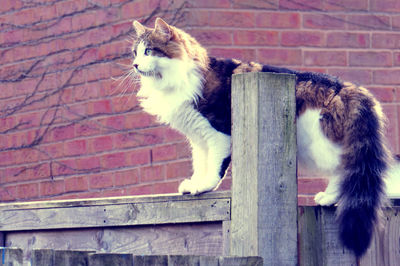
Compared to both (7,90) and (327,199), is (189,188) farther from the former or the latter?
(7,90)

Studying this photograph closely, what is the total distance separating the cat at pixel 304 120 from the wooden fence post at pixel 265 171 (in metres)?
0.26

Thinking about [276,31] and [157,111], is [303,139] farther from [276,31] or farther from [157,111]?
[276,31]

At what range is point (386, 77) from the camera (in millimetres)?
5559

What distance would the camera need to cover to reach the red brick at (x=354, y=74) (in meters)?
5.46

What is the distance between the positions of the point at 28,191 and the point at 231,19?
2.02m

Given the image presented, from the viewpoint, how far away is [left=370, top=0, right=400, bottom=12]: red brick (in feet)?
18.3

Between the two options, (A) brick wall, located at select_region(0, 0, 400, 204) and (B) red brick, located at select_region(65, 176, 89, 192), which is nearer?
(A) brick wall, located at select_region(0, 0, 400, 204)

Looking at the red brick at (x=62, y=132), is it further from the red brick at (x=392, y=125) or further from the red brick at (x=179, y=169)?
the red brick at (x=392, y=125)

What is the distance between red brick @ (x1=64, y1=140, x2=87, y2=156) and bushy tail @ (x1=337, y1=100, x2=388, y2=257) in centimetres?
269

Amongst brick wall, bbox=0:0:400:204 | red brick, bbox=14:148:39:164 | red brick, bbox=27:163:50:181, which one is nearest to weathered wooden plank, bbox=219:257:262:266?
brick wall, bbox=0:0:400:204

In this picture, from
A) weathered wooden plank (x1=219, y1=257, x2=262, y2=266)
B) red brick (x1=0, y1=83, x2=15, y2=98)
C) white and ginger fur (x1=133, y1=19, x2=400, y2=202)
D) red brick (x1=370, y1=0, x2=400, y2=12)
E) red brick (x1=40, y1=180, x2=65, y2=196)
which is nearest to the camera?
weathered wooden plank (x1=219, y1=257, x2=262, y2=266)

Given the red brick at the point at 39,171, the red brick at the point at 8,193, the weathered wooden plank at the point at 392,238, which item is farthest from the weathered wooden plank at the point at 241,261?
the red brick at the point at 8,193

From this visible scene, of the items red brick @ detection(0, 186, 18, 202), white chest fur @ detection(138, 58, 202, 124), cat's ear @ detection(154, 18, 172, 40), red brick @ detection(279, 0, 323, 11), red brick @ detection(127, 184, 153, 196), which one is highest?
red brick @ detection(279, 0, 323, 11)

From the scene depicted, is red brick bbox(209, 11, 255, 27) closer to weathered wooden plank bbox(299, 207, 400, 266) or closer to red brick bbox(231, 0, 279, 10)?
red brick bbox(231, 0, 279, 10)
